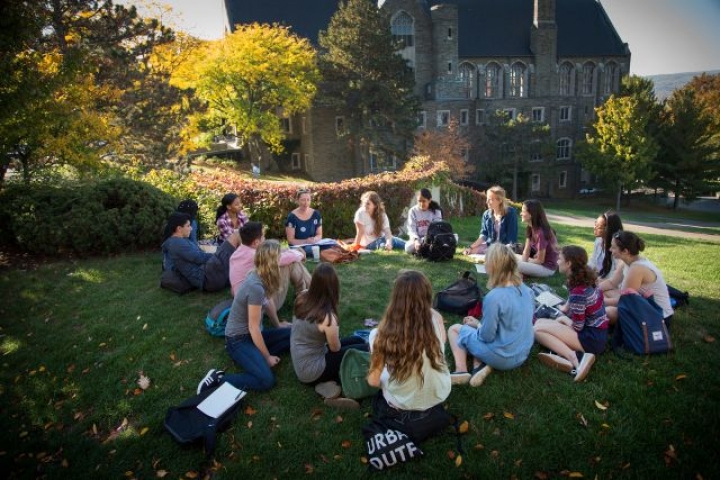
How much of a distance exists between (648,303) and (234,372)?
492cm

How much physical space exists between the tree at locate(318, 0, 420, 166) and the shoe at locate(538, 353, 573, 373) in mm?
34128

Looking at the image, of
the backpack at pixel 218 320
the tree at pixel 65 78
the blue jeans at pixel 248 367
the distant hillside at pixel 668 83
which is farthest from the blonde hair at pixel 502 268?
the distant hillside at pixel 668 83

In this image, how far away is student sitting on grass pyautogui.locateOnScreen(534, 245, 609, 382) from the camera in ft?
16.9

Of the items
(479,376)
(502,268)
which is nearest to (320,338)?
(479,376)

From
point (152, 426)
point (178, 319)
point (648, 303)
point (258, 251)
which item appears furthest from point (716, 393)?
point (178, 319)

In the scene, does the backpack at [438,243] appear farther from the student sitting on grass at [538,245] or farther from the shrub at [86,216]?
the shrub at [86,216]

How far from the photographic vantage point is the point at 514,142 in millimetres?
45688

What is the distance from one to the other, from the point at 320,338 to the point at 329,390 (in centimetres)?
57

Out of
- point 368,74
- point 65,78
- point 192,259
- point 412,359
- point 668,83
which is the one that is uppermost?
point 668,83

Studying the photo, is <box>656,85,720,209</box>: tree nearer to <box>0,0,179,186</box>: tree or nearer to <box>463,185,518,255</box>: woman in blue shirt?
<box>463,185,518,255</box>: woman in blue shirt

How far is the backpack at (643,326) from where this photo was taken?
5.30 meters

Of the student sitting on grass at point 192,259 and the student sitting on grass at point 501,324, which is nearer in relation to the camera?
the student sitting on grass at point 501,324

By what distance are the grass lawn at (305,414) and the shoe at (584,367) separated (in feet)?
0.30

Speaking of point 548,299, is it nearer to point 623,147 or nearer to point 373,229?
point 373,229
